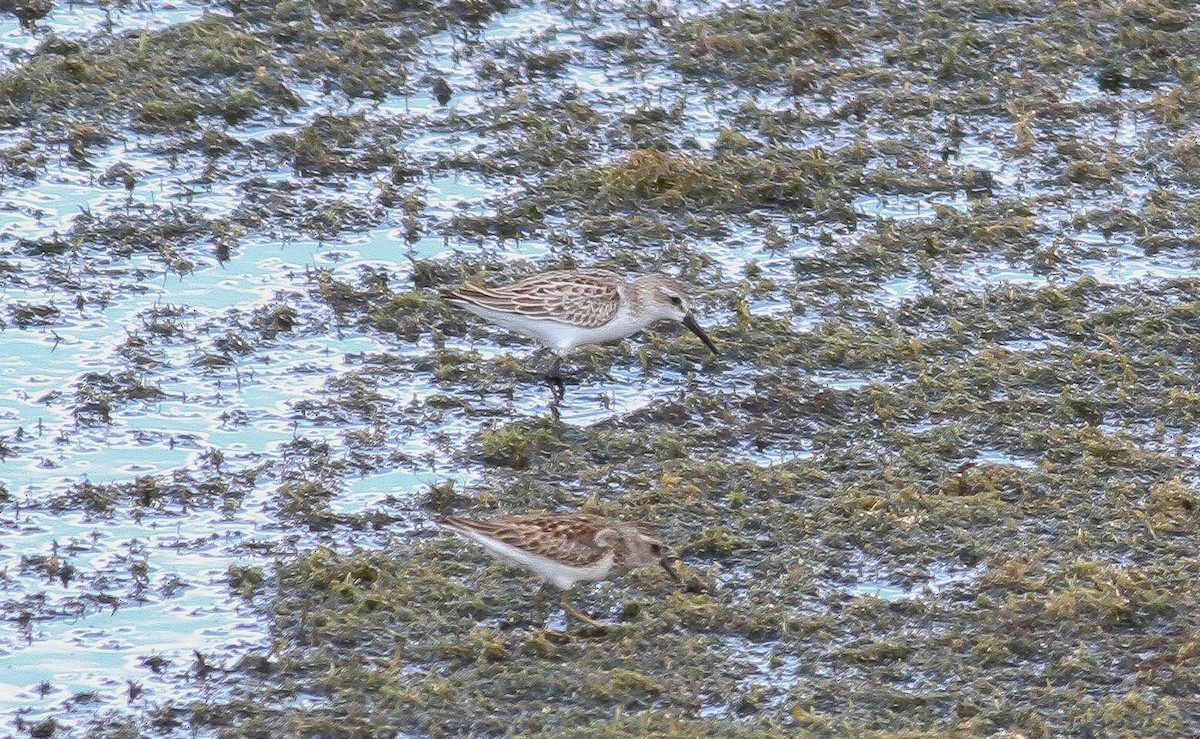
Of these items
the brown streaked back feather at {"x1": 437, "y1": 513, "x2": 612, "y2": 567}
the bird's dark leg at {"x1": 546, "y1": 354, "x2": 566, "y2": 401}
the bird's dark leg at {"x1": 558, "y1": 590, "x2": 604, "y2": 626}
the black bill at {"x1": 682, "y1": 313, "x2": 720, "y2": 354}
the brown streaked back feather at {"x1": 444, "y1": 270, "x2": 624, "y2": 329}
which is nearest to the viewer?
the brown streaked back feather at {"x1": 437, "y1": 513, "x2": 612, "y2": 567}

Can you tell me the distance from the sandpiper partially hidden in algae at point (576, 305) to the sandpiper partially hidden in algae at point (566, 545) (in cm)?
223

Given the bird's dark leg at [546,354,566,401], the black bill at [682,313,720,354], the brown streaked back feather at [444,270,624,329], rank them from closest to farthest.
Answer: the brown streaked back feather at [444,270,624,329], the bird's dark leg at [546,354,566,401], the black bill at [682,313,720,354]

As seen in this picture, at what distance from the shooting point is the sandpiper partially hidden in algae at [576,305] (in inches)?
416

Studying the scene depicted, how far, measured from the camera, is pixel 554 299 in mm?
10586

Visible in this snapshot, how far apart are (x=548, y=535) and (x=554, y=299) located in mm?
2512

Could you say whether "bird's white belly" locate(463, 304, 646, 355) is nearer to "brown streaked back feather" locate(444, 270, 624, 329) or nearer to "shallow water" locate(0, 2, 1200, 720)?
"brown streaked back feather" locate(444, 270, 624, 329)

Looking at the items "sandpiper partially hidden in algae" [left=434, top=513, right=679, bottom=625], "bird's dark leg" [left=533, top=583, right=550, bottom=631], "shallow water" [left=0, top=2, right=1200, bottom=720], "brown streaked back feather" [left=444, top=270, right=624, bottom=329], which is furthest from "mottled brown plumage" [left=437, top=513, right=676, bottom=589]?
"brown streaked back feather" [left=444, top=270, right=624, bottom=329]

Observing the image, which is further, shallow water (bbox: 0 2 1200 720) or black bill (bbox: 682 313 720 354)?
black bill (bbox: 682 313 720 354)

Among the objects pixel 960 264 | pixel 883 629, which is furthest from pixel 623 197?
pixel 883 629

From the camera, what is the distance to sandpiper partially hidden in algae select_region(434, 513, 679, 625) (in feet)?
27.1

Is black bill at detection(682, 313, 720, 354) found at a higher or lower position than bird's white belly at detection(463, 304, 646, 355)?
lower

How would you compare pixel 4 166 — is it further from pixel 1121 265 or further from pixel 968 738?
pixel 968 738

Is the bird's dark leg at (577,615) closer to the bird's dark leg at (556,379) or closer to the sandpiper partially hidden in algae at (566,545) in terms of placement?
the sandpiper partially hidden in algae at (566,545)

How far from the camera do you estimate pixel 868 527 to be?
9227 millimetres
